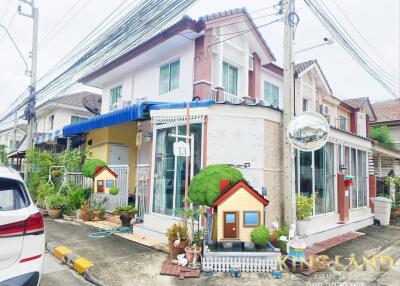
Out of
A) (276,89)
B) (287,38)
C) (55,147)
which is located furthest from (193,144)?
(55,147)

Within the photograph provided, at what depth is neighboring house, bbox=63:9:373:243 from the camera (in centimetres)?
686

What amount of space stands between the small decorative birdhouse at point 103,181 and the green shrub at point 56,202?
2.07 meters

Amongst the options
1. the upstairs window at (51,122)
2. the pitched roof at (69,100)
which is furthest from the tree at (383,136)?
the upstairs window at (51,122)

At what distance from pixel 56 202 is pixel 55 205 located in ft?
0.40

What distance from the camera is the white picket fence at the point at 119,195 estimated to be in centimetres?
951

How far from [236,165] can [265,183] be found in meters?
0.84

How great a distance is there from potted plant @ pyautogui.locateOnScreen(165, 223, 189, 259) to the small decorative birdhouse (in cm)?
400

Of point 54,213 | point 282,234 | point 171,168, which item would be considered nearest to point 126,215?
point 171,168

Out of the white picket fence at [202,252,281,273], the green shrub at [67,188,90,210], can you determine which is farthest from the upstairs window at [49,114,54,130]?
the white picket fence at [202,252,281,273]

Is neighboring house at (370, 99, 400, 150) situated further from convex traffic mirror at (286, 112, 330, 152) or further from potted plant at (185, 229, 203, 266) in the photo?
potted plant at (185, 229, 203, 266)

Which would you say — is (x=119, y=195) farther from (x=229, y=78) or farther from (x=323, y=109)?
(x=323, y=109)

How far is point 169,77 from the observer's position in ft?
37.5

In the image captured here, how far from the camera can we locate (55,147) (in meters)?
17.1

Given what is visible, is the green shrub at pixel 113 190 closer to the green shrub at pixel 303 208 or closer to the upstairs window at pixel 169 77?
the upstairs window at pixel 169 77
